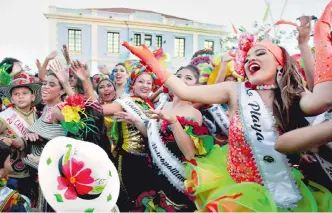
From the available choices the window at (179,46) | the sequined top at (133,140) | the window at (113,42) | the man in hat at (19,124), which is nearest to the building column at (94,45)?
the window at (113,42)

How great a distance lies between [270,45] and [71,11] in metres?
25.0

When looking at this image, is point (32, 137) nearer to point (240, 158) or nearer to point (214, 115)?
point (214, 115)

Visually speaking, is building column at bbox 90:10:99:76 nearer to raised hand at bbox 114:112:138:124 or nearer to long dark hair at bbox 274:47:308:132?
raised hand at bbox 114:112:138:124

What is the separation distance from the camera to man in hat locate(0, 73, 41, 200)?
11.5ft

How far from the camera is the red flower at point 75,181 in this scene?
1438 millimetres

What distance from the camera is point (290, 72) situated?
7.01ft

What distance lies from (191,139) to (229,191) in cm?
103

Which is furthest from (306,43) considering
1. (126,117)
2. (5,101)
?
(5,101)

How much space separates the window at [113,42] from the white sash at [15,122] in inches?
860

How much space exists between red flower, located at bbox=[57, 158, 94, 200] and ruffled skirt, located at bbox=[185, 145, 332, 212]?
60 centimetres

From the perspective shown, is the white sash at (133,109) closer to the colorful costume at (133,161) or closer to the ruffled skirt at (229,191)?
the colorful costume at (133,161)

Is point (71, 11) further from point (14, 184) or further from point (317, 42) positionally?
point (317, 42)

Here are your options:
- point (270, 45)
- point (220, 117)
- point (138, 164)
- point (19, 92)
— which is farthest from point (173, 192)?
point (19, 92)

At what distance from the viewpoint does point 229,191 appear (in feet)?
5.88
